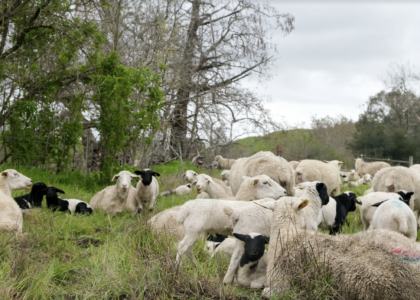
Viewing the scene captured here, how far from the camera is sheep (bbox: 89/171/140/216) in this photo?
28.8 ft

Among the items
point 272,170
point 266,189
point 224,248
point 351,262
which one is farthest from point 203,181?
point 351,262

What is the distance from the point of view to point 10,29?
11500 millimetres

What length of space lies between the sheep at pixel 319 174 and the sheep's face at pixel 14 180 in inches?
271

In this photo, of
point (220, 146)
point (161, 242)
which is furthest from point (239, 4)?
point (161, 242)

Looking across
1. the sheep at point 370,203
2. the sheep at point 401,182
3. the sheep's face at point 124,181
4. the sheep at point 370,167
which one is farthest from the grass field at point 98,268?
the sheep at point 370,167

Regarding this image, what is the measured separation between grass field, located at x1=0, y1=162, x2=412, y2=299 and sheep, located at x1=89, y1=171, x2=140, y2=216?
6.23ft

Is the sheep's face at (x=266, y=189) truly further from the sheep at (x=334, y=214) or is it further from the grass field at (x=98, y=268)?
the grass field at (x=98, y=268)

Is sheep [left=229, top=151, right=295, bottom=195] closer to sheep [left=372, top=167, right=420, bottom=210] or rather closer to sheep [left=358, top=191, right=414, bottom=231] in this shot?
sheep [left=358, top=191, right=414, bottom=231]

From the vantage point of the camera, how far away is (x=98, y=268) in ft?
14.5

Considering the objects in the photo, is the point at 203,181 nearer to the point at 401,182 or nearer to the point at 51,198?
the point at 51,198

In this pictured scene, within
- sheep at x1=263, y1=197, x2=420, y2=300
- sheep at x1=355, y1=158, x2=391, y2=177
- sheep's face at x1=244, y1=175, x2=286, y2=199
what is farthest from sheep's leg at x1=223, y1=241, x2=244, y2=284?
sheep at x1=355, y1=158, x2=391, y2=177

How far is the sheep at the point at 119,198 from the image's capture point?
28.8 feet

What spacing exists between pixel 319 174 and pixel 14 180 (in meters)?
7.75

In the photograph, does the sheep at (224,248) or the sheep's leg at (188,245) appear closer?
the sheep's leg at (188,245)
